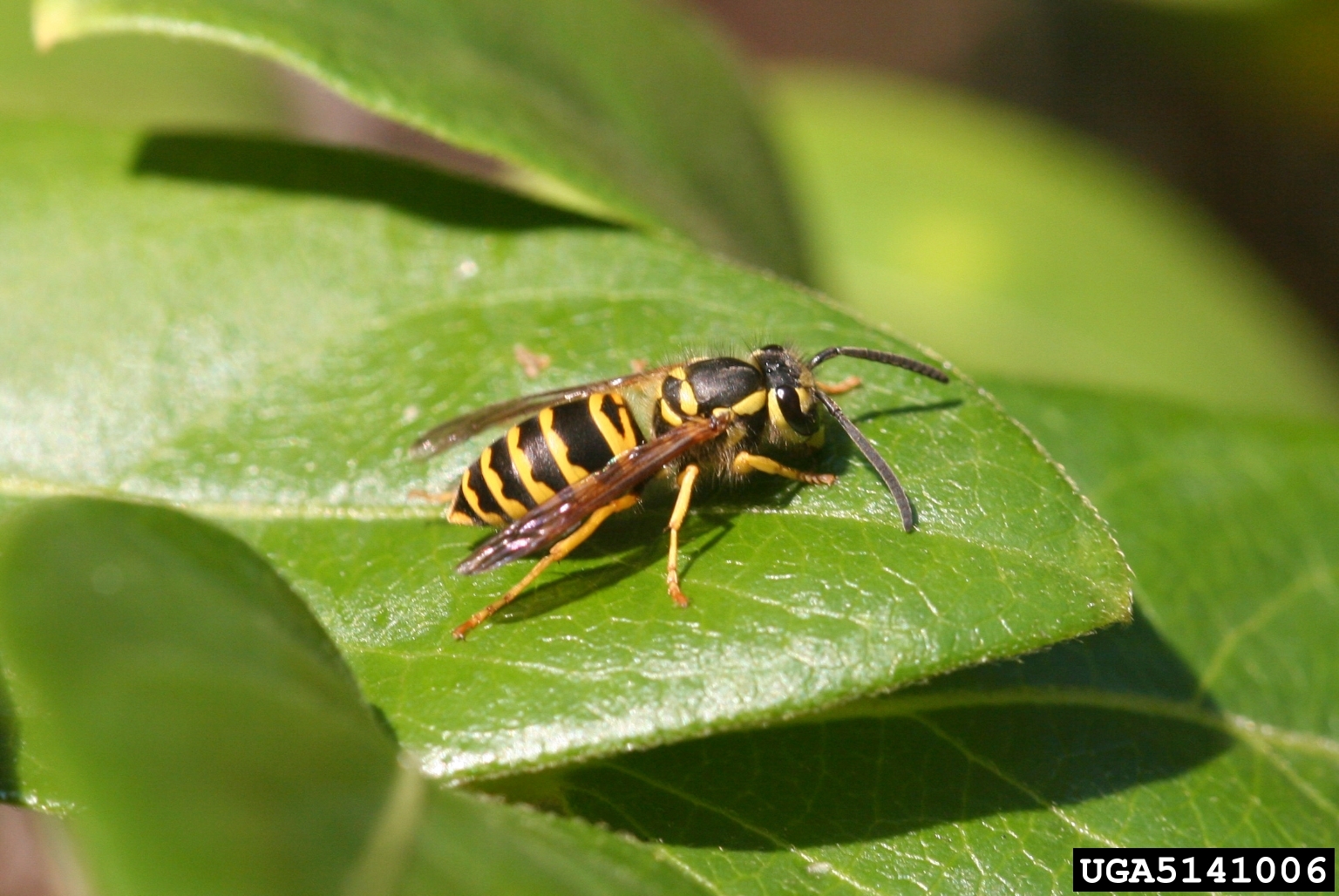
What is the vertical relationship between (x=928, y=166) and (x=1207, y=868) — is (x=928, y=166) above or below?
above

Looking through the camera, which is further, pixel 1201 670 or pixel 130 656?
pixel 1201 670

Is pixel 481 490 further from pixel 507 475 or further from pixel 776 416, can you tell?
pixel 776 416

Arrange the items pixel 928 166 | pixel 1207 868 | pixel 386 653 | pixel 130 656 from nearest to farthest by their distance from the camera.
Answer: pixel 130 656
pixel 386 653
pixel 1207 868
pixel 928 166

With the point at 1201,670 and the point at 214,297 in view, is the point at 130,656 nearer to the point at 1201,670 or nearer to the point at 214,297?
the point at 214,297

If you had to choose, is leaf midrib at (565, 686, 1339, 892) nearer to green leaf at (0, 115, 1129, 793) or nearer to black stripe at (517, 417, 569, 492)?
green leaf at (0, 115, 1129, 793)

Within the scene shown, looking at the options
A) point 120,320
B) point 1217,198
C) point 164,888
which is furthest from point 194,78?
point 1217,198

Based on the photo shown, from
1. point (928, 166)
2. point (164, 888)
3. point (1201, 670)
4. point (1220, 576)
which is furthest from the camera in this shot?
point (928, 166)

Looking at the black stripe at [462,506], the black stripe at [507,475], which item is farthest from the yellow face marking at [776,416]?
the black stripe at [462,506]

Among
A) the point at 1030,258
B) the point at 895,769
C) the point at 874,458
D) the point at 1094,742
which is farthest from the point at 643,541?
the point at 1030,258
